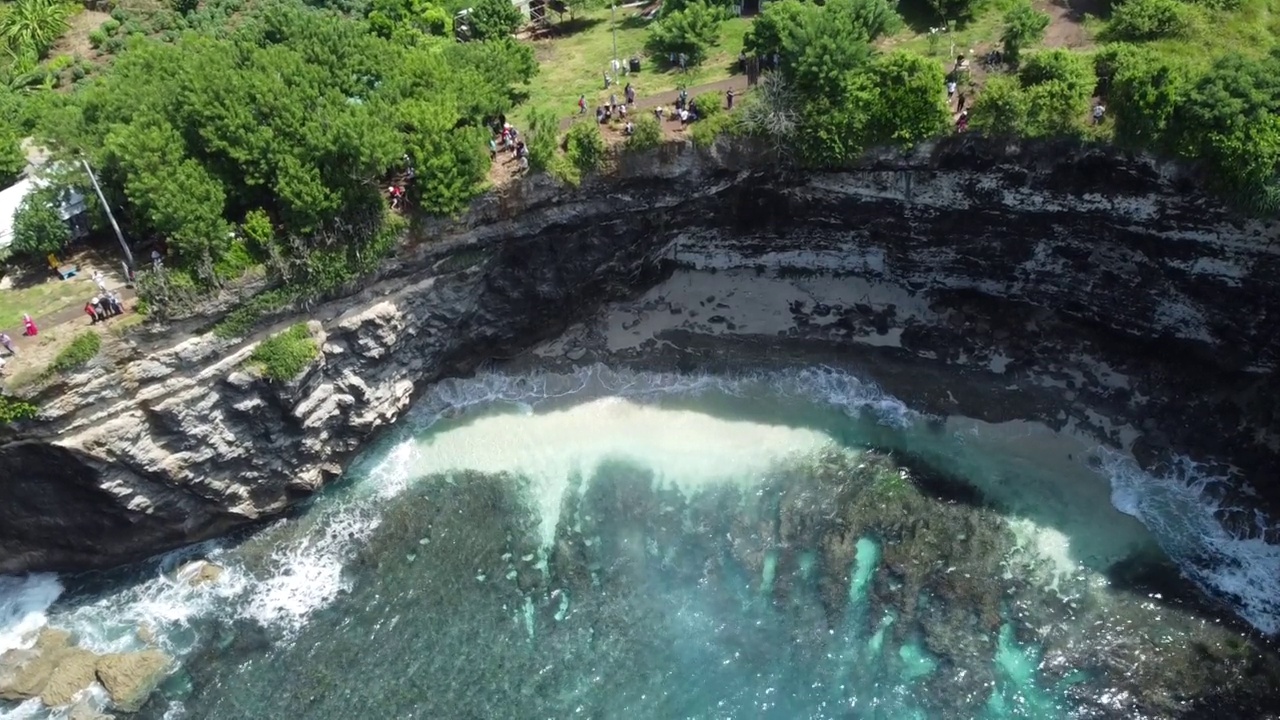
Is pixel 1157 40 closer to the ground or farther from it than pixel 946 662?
farther from it

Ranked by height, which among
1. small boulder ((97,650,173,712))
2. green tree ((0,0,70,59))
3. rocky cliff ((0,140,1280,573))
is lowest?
small boulder ((97,650,173,712))

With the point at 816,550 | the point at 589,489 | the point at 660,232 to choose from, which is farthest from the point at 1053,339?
the point at 589,489

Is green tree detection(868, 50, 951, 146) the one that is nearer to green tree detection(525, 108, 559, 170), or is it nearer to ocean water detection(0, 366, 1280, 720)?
ocean water detection(0, 366, 1280, 720)

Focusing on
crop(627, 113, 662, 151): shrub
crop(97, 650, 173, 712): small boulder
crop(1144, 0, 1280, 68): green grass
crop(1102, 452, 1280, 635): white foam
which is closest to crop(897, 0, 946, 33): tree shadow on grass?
crop(1144, 0, 1280, 68): green grass

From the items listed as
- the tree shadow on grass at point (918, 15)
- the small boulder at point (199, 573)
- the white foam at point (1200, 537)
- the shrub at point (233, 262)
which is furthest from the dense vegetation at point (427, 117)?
the white foam at point (1200, 537)

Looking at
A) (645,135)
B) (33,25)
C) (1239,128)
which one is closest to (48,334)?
(645,135)

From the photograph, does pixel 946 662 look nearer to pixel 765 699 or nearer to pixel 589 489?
pixel 765 699

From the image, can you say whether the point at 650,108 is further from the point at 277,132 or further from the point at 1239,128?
the point at 1239,128
